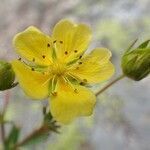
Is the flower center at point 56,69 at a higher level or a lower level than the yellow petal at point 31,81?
→ lower

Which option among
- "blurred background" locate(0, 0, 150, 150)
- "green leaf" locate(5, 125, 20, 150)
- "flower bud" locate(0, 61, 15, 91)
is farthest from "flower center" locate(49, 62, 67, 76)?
"blurred background" locate(0, 0, 150, 150)

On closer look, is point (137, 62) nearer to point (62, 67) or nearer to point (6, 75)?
point (62, 67)

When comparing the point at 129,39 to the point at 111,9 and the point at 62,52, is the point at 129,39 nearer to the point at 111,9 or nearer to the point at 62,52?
the point at 111,9

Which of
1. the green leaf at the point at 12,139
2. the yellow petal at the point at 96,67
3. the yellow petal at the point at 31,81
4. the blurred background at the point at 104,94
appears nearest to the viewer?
the yellow petal at the point at 31,81

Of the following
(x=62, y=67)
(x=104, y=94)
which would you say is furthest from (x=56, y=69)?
(x=104, y=94)

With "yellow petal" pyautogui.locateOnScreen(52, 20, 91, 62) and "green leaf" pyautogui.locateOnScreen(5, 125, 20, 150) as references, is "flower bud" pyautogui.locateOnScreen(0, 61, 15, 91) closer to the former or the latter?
"yellow petal" pyautogui.locateOnScreen(52, 20, 91, 62)

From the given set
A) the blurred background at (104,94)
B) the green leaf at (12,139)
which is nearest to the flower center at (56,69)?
the green leaf at (12,139)

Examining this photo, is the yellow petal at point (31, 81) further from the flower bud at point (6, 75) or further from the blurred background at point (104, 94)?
the blurred background at point (104, 94)
